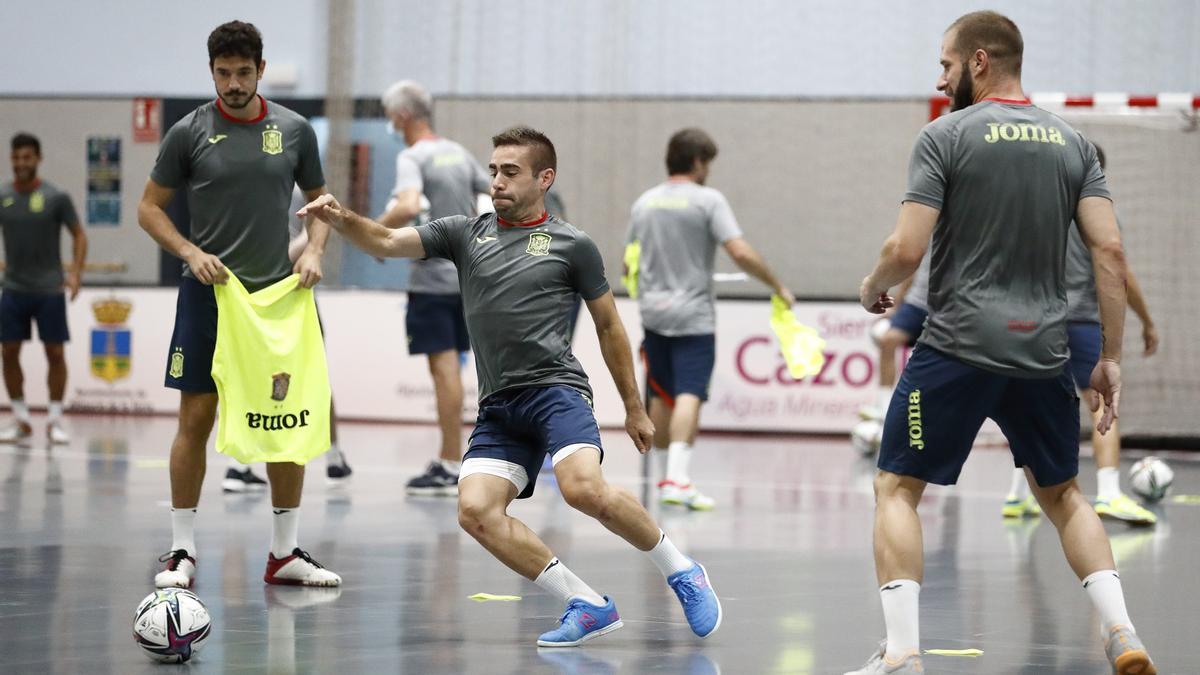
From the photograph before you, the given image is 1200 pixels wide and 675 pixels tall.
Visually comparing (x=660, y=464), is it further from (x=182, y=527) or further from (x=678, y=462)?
(x=182, y=527)

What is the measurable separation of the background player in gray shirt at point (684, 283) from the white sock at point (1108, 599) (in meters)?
4.62

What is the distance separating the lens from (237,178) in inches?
249

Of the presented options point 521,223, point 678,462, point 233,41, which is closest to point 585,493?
point 521,223

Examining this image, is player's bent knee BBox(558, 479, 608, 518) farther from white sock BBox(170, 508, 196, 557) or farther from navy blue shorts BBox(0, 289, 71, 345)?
navy blue shorts BBox(0, 289, 71, 345)

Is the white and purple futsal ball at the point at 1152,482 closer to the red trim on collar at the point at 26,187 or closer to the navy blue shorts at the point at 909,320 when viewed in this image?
the navy blue shorts at the point at 909,320

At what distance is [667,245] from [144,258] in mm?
9727

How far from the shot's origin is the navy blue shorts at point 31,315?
13.1 m

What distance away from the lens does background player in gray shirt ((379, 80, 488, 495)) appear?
9.56 metres

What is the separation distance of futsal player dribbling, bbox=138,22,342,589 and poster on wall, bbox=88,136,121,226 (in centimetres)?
1191

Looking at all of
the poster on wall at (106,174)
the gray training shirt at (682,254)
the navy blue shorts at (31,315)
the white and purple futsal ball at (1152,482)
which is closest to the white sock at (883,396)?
the white and purple futsal ball at (1152,482)

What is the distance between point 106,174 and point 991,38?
14566 millimetres

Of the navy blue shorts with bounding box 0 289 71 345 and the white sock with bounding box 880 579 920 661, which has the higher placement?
the white sock with bounding box 880 579 920 661

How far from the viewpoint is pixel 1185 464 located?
42.4ft

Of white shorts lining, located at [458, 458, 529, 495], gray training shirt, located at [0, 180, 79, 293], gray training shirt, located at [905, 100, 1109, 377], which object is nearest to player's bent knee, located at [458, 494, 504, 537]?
white shorts lining, located at [458, 458, 529, 495]
